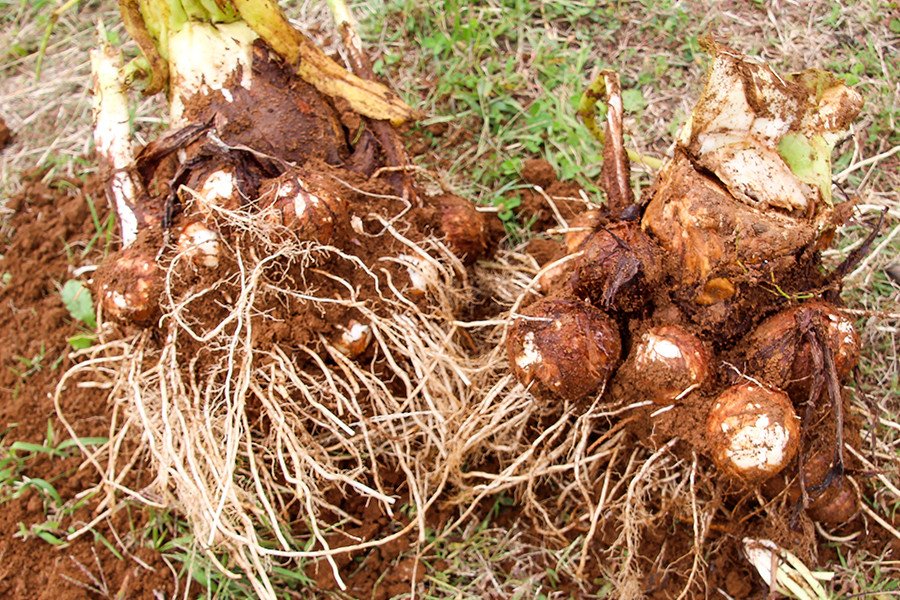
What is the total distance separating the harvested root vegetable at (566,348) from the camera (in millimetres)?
1344

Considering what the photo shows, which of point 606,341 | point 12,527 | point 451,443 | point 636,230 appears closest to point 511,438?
point 451,443

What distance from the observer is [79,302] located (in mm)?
1999

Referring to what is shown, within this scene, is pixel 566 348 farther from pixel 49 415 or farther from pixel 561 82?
pixel 49 415

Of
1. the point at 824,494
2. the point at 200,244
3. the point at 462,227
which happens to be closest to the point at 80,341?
the point at 200,244

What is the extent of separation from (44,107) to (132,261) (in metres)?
1.30

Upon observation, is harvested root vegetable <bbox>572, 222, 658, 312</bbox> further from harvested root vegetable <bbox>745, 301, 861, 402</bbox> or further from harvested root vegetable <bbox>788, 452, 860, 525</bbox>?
harvested root vegetable <bbox>788, 452, 860, 525</bbox>

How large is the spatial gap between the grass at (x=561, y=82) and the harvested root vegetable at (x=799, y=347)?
0.54m

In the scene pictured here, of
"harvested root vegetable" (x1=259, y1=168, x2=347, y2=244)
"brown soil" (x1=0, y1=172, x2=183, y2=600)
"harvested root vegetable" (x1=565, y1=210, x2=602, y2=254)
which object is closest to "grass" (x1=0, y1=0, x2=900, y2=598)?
"brown soil" (x1=0, y1=172, x2=183, y2=600)

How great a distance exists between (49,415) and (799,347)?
1985 mm

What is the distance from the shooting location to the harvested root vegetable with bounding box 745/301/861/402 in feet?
4.25

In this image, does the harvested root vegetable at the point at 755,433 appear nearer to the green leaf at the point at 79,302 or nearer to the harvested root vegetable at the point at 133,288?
the harvested root vegetable at the point at 133,288

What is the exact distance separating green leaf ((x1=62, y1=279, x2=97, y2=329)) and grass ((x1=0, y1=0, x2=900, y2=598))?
0.56ft

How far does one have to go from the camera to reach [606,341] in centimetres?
136

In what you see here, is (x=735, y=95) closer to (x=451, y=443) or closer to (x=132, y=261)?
(x=451, y=443)
